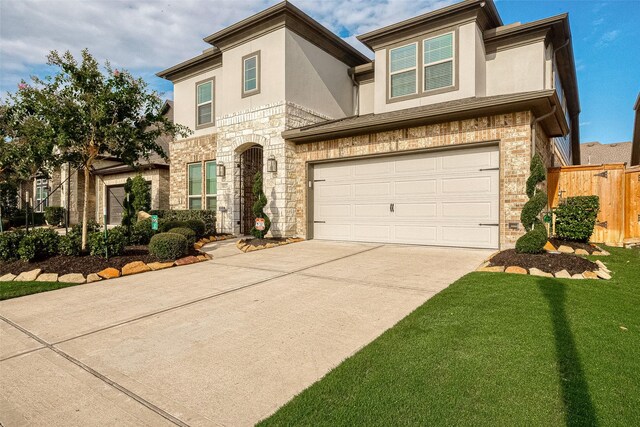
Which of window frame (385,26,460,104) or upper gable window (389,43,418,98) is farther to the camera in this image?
upper gable window (389,43,418,98)

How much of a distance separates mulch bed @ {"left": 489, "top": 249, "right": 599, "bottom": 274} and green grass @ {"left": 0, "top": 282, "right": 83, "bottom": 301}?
24.0 ft

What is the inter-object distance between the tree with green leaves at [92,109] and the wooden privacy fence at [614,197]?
36.5ft

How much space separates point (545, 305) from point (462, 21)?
8.80 m

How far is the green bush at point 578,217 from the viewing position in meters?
7.48

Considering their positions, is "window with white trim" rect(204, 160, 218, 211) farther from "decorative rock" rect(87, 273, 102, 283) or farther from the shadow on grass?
the shadow on grass

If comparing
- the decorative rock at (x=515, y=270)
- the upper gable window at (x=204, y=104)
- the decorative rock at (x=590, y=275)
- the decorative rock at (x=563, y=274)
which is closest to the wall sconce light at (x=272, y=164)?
the upper gable window at (x=204, y=104)

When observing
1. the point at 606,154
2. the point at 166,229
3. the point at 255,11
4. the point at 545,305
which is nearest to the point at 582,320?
the point at 545,305

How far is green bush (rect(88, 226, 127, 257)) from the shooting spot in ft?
22.8

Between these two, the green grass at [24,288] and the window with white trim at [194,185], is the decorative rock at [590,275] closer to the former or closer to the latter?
the green grass at [24,288]

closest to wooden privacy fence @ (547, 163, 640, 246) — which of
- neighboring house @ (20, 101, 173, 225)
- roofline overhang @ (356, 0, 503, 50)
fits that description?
roofline overhang @ (356, 0, 503, 50)

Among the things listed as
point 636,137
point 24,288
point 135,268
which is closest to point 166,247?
point 135,268

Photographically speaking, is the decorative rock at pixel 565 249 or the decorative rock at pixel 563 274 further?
the decorative rock at pixel 565 249

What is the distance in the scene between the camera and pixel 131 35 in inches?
434

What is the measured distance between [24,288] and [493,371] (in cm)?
656
